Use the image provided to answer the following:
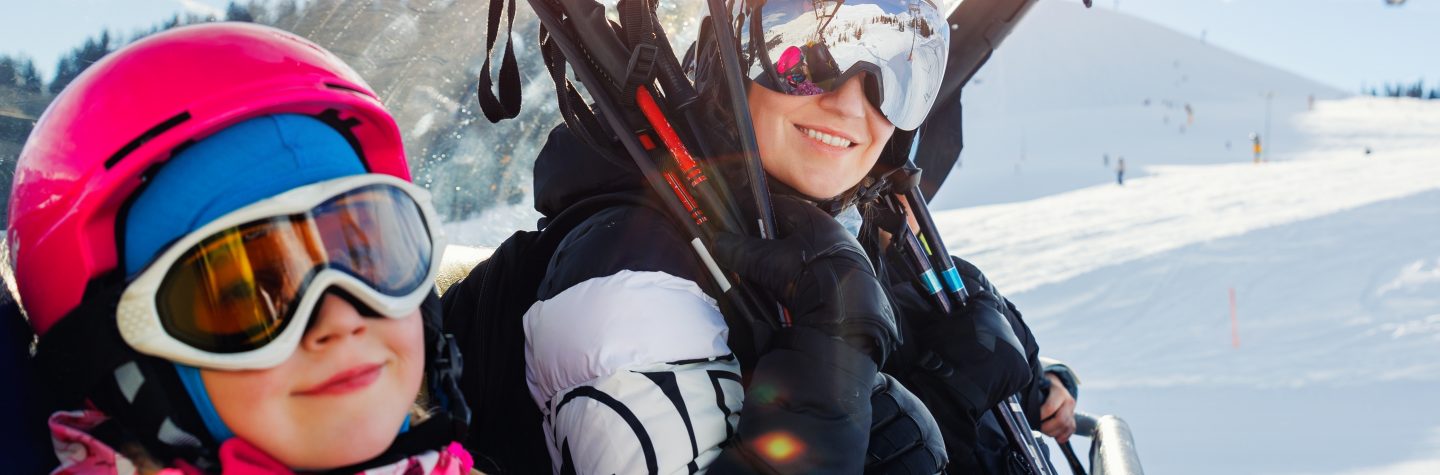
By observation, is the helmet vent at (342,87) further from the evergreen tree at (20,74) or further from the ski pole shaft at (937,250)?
the ski pole shaft at (937,250)

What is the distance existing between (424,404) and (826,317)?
0.69m

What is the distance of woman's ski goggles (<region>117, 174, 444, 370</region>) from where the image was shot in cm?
125

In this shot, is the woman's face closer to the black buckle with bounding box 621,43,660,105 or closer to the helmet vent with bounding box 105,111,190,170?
the black buckle with bounding box 621,43,660,105

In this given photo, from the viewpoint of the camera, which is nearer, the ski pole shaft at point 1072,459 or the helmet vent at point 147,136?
the helmet vent at point 147,136

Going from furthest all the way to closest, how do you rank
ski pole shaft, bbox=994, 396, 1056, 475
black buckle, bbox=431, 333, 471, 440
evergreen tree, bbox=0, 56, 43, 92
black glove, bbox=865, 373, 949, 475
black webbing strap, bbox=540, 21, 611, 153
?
ski pole shaft, bbox=994, 396, 1056, 475 → black webbing strap, bbox=540, 21, 611, 153 → black glove, bbox=865, 373, 949, 475 → evergreen tree, bbox=0, 56, 43, 92 → black buckle, bbox=431, 333, 471, 440

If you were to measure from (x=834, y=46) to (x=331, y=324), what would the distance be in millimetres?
1299

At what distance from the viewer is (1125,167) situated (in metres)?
36.9

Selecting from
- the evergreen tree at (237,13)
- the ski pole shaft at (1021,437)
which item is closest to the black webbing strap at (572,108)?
the evergreen tree at (237,13)

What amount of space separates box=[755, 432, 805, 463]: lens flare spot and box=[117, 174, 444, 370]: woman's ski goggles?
2.12ft

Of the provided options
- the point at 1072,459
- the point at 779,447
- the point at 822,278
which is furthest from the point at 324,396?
the point at 1072,459

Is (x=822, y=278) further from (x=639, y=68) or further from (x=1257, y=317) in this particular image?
(x=1257, y=317)

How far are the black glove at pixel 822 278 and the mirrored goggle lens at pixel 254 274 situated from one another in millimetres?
770

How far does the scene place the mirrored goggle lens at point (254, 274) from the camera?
1.27 meters

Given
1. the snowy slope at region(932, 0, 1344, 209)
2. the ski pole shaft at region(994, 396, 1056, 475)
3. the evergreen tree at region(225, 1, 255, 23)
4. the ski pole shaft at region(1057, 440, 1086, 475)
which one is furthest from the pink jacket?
the snowy slope at region(932, 0, 1344, 209)
